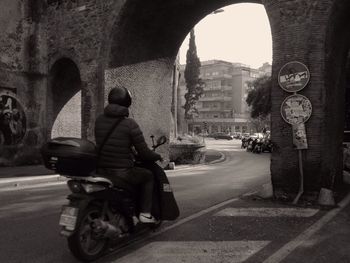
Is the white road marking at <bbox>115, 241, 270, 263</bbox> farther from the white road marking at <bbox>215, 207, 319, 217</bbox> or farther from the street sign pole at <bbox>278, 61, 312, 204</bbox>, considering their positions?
the street sign pole at <bbox>278, 61, 312, 204</bbox>

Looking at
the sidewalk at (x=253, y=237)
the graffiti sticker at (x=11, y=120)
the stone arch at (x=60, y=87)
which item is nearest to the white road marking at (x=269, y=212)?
the sidewalk at (x=253, y=237)

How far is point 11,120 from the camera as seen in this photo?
565 inches

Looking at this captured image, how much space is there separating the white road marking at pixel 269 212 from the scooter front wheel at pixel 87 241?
2.71 metres

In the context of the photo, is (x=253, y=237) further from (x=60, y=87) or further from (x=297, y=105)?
(x=60, y=87)

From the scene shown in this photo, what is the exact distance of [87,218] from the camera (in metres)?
4.40

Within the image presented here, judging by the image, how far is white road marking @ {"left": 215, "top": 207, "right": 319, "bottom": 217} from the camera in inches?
269

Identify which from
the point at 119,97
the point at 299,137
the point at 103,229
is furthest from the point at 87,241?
the point at 299,137

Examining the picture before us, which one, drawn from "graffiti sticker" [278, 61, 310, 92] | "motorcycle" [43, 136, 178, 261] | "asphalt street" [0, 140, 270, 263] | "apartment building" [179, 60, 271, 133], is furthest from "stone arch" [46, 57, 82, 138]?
"apartment building" [179, 60, 271, 133]

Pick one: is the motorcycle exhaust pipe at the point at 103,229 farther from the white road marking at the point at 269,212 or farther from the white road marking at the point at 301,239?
the white road marking at the point at 269,212

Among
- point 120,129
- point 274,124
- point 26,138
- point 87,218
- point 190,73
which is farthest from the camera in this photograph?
point 190,73

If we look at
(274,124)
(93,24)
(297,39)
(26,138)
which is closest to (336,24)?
(297,39)

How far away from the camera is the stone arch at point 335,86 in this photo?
7961mm

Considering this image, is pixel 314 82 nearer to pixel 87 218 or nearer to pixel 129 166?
pixel 129 166

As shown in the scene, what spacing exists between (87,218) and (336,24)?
6.28 m
